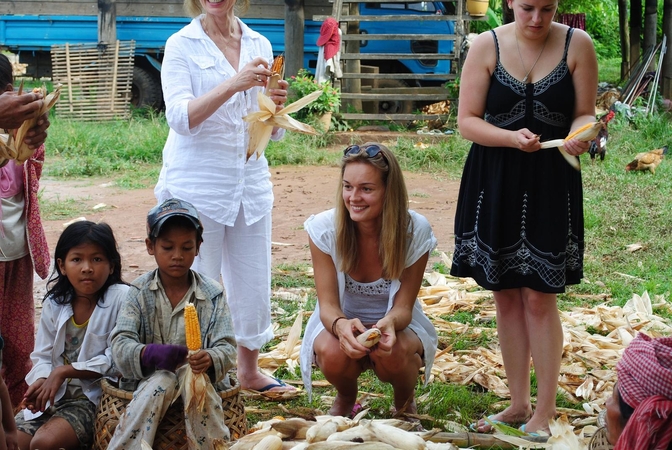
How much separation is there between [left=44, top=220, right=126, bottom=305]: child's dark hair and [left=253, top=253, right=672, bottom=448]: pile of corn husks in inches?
47.3

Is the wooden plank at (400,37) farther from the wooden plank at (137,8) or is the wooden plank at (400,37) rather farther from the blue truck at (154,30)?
the wooden plank at (137,8)

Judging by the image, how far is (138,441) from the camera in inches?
128

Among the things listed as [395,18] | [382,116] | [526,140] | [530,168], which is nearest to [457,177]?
[382,116]

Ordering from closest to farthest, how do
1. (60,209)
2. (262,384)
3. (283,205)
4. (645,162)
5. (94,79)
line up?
(262,384) < (60,209) < (283,205) < (645,162) < (94,79)

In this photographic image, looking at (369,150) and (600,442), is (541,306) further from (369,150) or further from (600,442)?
(369,150)

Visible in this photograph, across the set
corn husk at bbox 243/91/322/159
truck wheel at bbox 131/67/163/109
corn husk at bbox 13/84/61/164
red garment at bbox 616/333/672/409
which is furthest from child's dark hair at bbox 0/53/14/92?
truck wheel at bbox 131/67/163/109

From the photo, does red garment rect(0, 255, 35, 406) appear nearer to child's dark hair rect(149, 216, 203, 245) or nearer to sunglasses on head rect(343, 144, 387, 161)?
child's dark hair rect(149, 216, 203, 245)

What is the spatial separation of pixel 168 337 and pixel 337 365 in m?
0.78

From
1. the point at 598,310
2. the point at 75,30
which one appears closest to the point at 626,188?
the point at 598,310

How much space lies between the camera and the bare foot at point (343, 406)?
4039 mm

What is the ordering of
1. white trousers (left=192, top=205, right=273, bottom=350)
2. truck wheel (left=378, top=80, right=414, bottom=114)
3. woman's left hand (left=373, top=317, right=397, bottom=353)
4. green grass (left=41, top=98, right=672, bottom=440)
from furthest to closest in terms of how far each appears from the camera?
truck wheel (left=378, top=80, right=414, bottom=114) < green grass (left=41, top=98, right=672, bottom=440) < white trousers (left=192, top=205, right=273, bottom=350) < woman's left hand (left=373, top=317, right=397, bottom=353)

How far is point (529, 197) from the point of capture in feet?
12.1

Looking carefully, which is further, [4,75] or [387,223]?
[387,223]

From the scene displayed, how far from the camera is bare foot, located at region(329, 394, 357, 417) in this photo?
404cm
